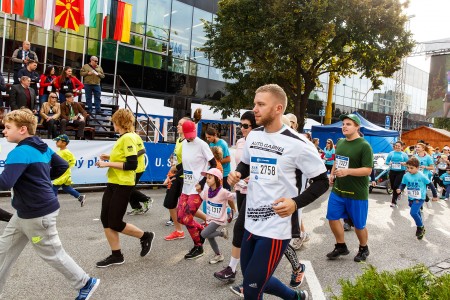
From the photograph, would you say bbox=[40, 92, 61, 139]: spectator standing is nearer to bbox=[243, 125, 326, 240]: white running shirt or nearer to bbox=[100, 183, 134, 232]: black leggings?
bbox=[100, 183, 134, 232]: black leggings

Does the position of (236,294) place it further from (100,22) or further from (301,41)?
(100,22)

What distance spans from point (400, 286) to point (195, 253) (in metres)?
3.28

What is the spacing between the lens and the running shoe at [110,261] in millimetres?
4651

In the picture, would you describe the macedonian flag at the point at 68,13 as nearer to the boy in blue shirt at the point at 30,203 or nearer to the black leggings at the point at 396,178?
the black leggings at the point at 396,178

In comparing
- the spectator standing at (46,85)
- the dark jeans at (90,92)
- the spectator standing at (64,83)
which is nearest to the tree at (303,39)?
the dark jeans at (90,92)

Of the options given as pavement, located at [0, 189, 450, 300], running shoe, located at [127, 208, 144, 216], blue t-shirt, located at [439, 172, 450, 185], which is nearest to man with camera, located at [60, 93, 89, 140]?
pavement, located at [0, 189, 450, 300]

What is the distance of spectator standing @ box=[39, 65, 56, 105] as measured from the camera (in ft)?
39.6

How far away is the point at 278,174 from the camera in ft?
9.38

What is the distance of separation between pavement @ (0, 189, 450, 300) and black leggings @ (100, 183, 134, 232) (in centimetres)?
56

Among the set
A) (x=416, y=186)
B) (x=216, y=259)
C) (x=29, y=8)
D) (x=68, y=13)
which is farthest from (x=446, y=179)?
(x=29, y=8)

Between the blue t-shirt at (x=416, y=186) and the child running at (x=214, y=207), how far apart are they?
3.94 metres

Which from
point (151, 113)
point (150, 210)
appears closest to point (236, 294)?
point (150, 210)

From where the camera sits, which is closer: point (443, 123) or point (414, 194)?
point (414, 194)

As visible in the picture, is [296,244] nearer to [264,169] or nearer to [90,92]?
[264,169]
